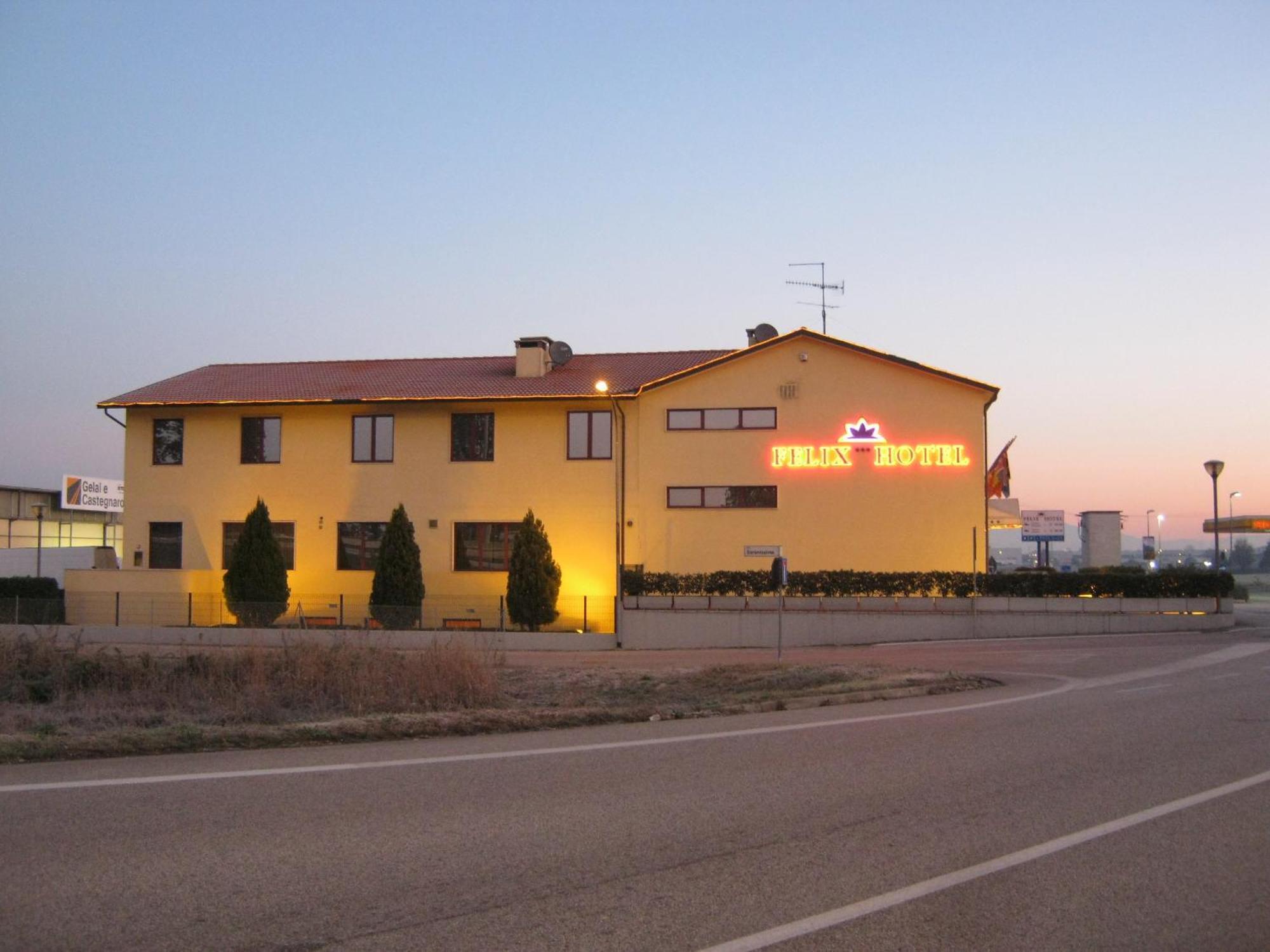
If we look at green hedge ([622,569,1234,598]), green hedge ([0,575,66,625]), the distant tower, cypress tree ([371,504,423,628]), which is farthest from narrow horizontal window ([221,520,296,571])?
the distant tower

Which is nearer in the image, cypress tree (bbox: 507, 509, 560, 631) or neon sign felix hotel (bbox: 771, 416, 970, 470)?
cypress tree (bbox: 507, 509, 560, 631)

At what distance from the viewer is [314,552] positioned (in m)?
35.5

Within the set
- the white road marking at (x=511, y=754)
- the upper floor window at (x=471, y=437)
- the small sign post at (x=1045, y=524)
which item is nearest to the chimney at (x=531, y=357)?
the upper floor window at (x=471, y=437)

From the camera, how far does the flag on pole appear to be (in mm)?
36906

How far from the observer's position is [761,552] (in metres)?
33.5

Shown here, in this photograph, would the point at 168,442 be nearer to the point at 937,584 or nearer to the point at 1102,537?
the point at 937,584

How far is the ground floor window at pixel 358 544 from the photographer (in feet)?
116

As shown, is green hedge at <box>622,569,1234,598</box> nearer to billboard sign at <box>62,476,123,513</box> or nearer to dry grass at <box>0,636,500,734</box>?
dry grass at <box>0,636,500,734</box>

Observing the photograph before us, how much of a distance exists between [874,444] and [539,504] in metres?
9.75

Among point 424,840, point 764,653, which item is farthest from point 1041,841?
point 764,653

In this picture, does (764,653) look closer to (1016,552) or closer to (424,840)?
(424,840)

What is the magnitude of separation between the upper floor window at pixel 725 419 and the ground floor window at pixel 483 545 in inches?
219

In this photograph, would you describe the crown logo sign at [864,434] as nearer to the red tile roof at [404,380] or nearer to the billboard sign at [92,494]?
the red tile roof at [404,380]

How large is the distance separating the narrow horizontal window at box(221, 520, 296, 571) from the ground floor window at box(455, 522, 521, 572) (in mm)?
5017
